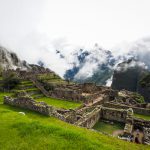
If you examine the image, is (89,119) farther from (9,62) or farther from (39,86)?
(9,62)

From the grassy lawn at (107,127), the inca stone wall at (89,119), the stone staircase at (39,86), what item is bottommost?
the grassy lawn at (107,127)

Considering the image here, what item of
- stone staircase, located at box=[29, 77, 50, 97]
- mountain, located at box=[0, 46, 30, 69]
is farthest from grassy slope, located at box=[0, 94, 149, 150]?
mountain, located at box=[0, 46, 30, 69]

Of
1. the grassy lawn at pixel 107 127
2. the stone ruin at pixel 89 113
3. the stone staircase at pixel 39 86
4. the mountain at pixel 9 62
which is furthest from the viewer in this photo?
the mountain at pixel 9 62

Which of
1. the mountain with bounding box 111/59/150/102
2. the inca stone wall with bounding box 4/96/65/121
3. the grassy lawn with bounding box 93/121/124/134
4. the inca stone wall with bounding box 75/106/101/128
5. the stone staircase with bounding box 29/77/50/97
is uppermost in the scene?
the mountain with bounding box 111/59/150/102

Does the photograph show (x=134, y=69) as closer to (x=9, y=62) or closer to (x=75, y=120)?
(x=75, y=120)

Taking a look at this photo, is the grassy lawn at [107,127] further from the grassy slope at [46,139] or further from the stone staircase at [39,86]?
the stone staircase at [39,86]

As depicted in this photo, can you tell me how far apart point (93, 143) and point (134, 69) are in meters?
104

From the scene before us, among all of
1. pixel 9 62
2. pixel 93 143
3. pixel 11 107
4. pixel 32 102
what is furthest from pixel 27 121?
pixel 9 62

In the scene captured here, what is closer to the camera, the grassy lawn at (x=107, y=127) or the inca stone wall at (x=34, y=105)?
the inca stone wall at (x=34, y=105)

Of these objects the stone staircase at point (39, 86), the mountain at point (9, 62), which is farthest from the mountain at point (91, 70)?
the stone staircase at point (39, 86)

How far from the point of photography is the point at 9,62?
17912 cm

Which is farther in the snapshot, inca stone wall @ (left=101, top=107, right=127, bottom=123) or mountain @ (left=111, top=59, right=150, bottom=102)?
mountain @ (left=111, top=59, right=150, bottom=102)

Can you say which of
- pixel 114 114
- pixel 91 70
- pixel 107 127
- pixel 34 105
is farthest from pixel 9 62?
pixel 34 105

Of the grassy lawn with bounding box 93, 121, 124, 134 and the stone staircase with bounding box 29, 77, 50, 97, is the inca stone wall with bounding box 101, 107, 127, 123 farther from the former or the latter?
the stone staircase with bounding box 29, 77, 50, 97
